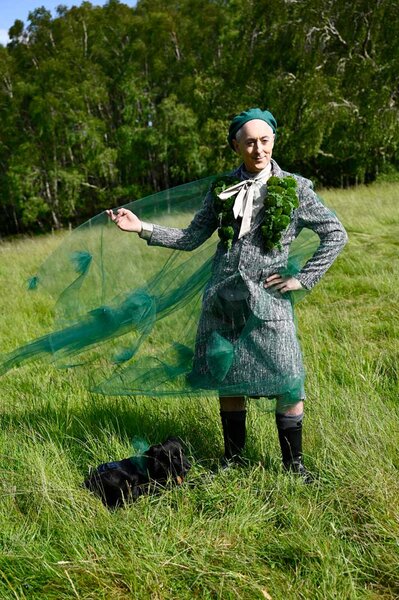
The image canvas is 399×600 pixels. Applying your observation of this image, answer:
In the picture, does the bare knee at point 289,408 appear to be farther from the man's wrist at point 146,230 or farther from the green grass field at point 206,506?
the man's wrist at point 146,230

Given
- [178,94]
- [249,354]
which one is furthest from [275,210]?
[178,94]

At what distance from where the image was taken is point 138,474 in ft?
8.92

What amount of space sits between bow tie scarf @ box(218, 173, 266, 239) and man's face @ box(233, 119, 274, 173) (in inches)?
3.1

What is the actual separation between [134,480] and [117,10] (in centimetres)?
2818

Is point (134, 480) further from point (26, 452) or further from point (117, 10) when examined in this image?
point (117, 10)

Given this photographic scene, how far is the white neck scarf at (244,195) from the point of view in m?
2.57

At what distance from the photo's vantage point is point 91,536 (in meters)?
2.33

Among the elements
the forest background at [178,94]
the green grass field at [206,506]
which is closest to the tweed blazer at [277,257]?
the green grass field at [206,506]

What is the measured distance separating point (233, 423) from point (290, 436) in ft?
0.95

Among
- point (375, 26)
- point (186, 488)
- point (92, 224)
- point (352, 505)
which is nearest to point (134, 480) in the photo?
point (186, 488)

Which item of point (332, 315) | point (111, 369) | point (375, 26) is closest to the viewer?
point (111, 369)

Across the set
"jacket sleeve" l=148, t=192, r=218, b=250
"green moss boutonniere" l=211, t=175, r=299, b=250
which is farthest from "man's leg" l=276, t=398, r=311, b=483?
"jacket sleeve" l=148, t=192, r=218, b=250

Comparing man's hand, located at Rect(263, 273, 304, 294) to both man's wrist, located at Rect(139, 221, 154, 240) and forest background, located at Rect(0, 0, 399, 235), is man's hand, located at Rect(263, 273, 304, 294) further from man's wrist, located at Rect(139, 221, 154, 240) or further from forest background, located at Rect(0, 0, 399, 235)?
forest background, located at Rect(0, 0, 399, 235)

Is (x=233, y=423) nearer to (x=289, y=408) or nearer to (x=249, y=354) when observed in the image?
(x=289, y=408)
